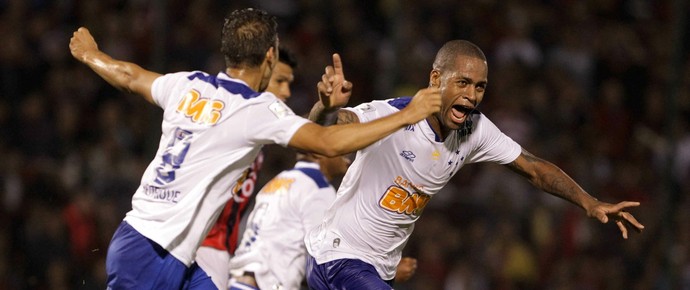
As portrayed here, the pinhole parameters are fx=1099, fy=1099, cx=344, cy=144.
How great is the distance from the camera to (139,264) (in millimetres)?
4832

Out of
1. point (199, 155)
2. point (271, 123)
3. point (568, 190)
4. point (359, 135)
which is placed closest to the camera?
point (359, 135)

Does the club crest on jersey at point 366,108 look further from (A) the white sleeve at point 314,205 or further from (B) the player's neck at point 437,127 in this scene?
(A) the white sleeve at point 314,205

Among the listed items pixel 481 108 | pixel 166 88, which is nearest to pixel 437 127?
pixel 166 88

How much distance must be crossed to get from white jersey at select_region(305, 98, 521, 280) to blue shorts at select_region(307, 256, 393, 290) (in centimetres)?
4

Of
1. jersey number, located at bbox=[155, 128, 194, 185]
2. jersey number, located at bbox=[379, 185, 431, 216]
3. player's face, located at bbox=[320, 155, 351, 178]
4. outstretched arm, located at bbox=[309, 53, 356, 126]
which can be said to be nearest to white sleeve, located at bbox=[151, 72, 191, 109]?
jersey number, located at bbox=[155, 128, 194, 185]

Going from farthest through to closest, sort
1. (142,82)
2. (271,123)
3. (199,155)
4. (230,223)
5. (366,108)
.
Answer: (230,223) → (366,108) → (142,82) → (199,155) → (271,123)

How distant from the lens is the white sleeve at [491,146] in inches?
224

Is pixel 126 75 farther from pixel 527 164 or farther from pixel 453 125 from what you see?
pixel 527 164

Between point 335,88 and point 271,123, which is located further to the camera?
point 335,88

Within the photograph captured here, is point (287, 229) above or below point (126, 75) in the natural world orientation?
below

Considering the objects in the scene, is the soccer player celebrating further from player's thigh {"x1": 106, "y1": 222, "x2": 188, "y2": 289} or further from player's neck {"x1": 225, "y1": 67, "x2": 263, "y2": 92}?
player's thigh {"x1": 106, "y1": 222, "x2": 188, "y2": 289}

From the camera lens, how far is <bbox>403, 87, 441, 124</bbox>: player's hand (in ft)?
14.9

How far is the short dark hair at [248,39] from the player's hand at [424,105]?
0.79 metres

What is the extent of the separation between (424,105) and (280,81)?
2.36 meters
